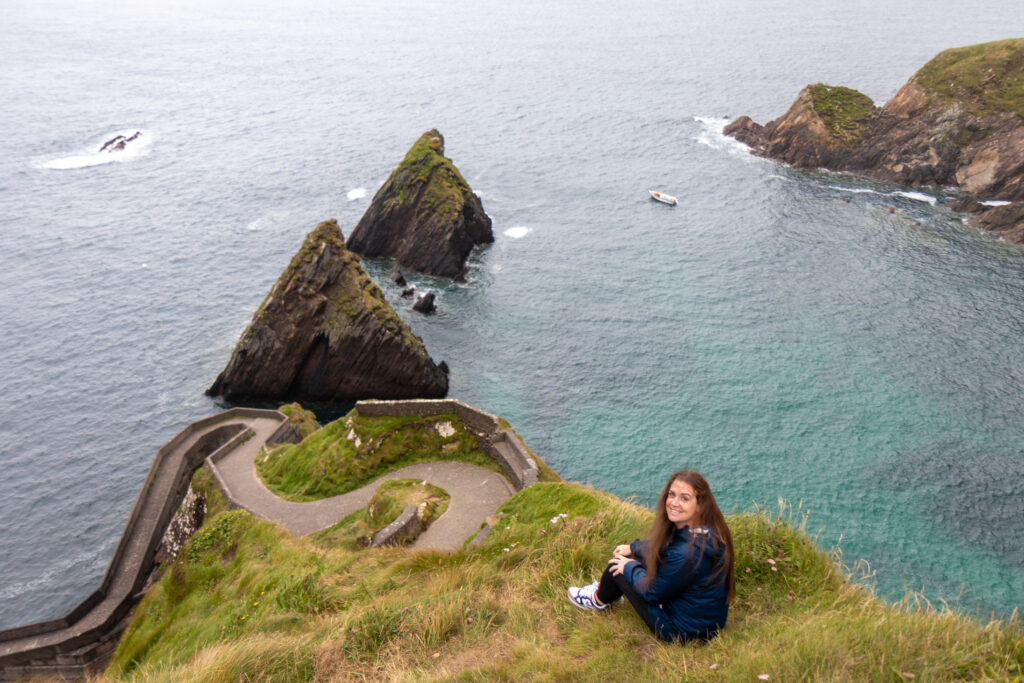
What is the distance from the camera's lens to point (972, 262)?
6103 centimetres

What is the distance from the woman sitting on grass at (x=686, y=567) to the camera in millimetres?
8359

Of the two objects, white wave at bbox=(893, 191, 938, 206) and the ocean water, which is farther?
white wave at bbox=(893, 191, 938, 206)

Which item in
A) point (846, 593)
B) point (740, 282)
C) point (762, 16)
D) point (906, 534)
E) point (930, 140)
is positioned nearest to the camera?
point (846, 593)

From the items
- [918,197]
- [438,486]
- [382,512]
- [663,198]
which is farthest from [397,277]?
[918,197]

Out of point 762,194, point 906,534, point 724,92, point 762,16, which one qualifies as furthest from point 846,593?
point 762,16

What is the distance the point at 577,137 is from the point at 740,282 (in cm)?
5199

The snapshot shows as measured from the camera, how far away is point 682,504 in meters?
8.38

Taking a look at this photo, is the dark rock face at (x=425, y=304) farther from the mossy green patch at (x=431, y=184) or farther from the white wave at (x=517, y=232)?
the white wave at (x=517, y=232)

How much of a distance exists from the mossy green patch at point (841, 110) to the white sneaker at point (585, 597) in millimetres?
90422

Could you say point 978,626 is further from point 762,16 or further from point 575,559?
point 762,16

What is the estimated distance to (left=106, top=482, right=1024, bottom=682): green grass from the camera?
751 centimetres

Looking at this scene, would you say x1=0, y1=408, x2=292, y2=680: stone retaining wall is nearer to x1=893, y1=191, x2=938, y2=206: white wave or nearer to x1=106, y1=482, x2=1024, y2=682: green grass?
x1=106, y1=482, x2=1024, y2=682: green grass

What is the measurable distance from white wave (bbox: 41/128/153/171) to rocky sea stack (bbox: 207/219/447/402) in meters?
70.2

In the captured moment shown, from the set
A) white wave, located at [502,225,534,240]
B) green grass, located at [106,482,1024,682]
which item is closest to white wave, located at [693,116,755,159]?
white wave, located at [502,225,534,240]
